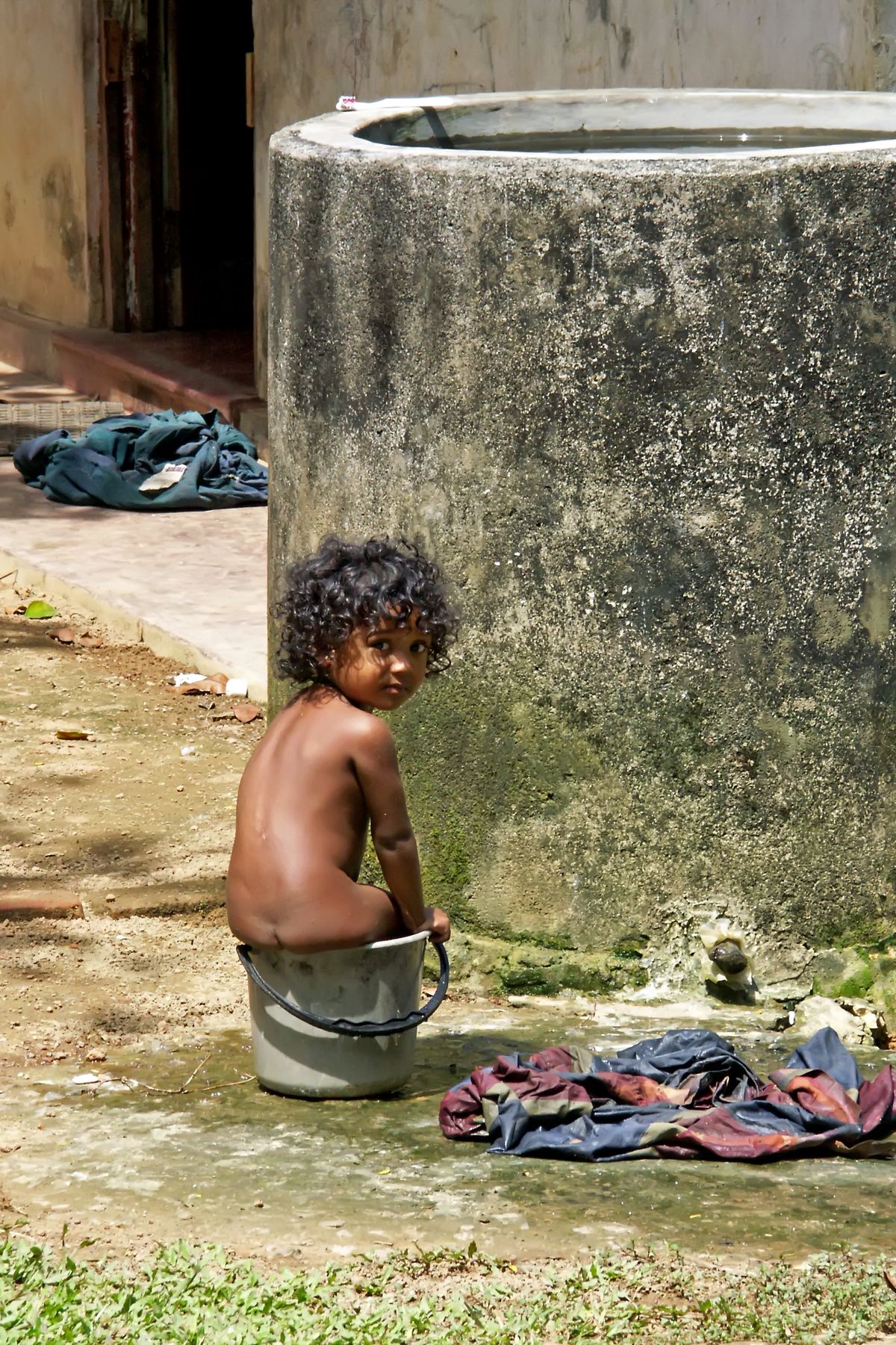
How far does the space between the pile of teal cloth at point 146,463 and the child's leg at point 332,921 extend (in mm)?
5133

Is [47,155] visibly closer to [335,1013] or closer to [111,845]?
[111,845]

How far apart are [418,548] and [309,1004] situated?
1007 mm

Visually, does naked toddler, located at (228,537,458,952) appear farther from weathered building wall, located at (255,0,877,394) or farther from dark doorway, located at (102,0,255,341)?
dark doorway, located at (102,0,255,341)

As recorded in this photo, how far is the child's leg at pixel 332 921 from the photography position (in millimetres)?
3326

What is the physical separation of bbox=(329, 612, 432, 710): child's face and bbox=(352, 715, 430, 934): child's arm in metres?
0.05

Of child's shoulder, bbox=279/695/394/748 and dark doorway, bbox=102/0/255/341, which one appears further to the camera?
dark doorway, bbox=102/0/255/341

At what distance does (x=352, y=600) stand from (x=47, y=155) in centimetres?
897

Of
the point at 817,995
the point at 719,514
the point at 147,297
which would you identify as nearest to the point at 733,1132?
the point at 817,995

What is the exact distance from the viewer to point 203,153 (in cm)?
1148

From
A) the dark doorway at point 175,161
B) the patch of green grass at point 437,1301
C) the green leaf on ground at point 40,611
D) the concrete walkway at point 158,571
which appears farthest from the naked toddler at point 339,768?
the dark doorway at point 175,161

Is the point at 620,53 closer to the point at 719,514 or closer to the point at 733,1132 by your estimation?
the point at 719,514

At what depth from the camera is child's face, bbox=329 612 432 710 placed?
3.34m

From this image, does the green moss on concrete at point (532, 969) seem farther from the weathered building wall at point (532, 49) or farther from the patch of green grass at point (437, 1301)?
the weathered building wall at point (532, 49)

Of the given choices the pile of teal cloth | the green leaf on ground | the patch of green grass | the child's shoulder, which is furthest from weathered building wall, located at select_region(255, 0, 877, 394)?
the patch of green grass
